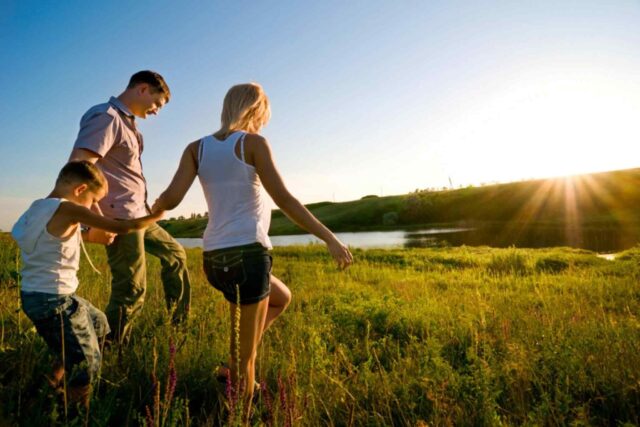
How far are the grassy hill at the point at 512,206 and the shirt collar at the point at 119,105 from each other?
160 ft

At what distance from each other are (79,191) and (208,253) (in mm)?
1168

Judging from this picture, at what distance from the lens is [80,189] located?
108 inches

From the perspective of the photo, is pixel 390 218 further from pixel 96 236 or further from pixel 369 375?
pixel 96 236

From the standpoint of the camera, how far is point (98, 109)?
132 inches

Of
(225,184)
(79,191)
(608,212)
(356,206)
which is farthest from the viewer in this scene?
(356,206)

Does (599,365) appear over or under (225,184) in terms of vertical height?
under

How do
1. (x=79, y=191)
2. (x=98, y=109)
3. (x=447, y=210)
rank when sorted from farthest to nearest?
1. (x=447, y=210)
2. (x=98, y=109)
3. (x=79, y=191)

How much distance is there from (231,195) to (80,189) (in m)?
1.26

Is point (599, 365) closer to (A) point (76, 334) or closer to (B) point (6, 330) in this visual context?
(A) point (76, 334)

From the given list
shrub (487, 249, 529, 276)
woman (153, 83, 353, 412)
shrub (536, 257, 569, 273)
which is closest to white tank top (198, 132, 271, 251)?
woman (153, 83, 353, 412)

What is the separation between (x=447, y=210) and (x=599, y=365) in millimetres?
82100

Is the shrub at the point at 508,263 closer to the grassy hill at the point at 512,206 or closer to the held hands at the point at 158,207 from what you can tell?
the held hands at the point at 158,207

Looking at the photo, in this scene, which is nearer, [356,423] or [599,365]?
[356,423]

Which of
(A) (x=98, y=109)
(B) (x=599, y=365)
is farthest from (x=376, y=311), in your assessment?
(A) (x=98, y=109)
